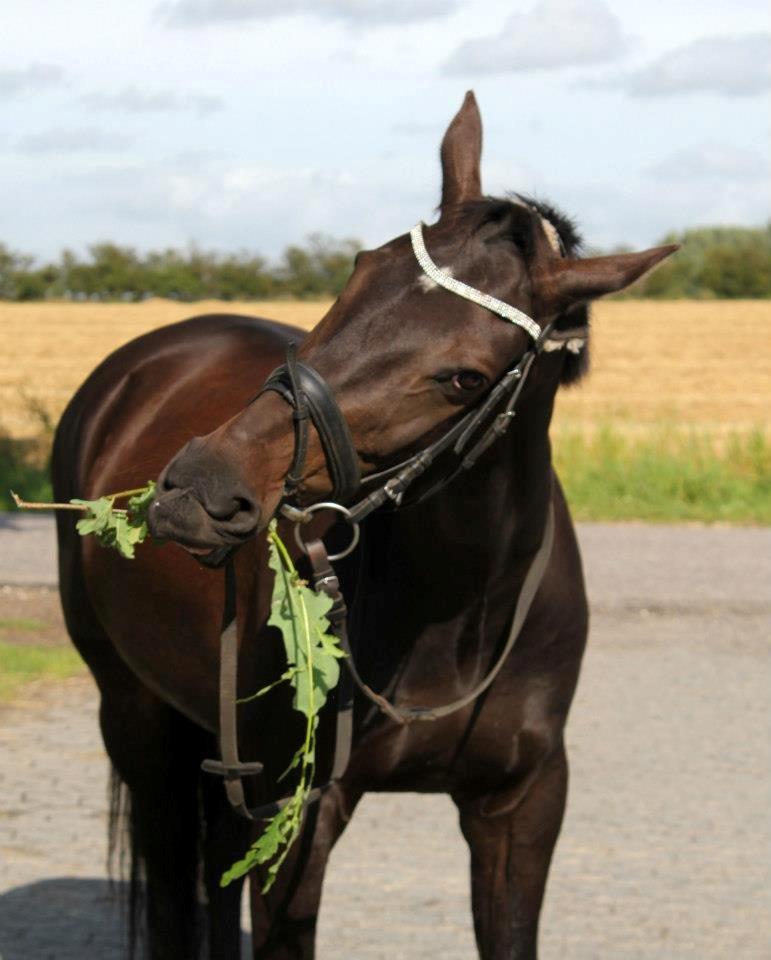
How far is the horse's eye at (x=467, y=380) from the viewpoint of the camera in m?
2.94

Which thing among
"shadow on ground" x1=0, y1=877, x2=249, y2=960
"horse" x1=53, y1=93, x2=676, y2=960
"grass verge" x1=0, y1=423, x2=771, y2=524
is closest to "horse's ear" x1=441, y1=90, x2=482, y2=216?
"horse" x1=53, y1=93, x2=676, y2=960

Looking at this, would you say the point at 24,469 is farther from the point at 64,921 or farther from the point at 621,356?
the point at 621,356

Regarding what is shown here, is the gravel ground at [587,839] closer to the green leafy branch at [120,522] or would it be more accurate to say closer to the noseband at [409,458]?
the green leafy branch at [120,522]

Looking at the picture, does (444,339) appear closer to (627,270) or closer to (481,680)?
(627,270)

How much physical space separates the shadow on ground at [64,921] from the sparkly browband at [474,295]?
2.73 meters

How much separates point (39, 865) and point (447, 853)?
1.45 metres

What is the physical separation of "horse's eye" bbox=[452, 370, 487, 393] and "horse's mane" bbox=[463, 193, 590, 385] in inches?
9.7

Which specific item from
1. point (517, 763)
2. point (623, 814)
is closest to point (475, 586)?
point (517, 763)

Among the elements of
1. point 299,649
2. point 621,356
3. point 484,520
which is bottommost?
point 621,356

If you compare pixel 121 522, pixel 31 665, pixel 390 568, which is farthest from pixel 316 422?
pixel 31 665

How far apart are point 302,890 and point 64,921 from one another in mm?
1888

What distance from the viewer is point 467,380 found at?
9.67ft

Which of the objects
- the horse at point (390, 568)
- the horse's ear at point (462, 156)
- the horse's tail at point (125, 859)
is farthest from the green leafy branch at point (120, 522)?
the horse's tail at point (125, 859)

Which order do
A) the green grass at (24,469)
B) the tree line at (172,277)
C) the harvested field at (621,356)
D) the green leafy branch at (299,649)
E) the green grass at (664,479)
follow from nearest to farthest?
1. the green leafy branch at (299,649)
2. the green grass at (664,479)
3. the green grass at (24,469)
4. the harvested field at (621,356)
5. the tree line at (172,277)
